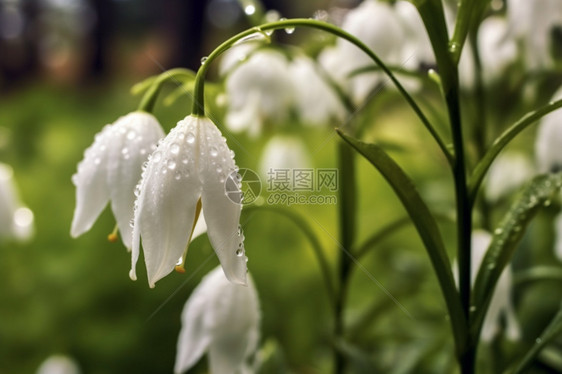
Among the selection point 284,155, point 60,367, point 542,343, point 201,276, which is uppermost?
point 542,343

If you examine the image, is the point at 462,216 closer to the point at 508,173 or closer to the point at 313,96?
the point at 313,96

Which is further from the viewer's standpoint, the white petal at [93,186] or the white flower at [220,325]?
the white flower at [220,325]

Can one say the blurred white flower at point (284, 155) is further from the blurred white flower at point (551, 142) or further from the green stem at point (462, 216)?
the green stem at point (462, 216)

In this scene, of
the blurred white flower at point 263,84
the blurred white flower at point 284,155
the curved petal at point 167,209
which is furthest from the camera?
the blurred white flower at point 284,155

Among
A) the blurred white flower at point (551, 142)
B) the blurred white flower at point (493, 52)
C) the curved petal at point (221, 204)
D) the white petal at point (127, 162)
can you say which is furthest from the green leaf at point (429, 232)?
the blurred white flower at point (493, 52)

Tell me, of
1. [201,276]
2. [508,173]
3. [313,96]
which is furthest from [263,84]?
[201,276]

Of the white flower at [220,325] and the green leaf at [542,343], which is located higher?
the green leaf at [542,343]
